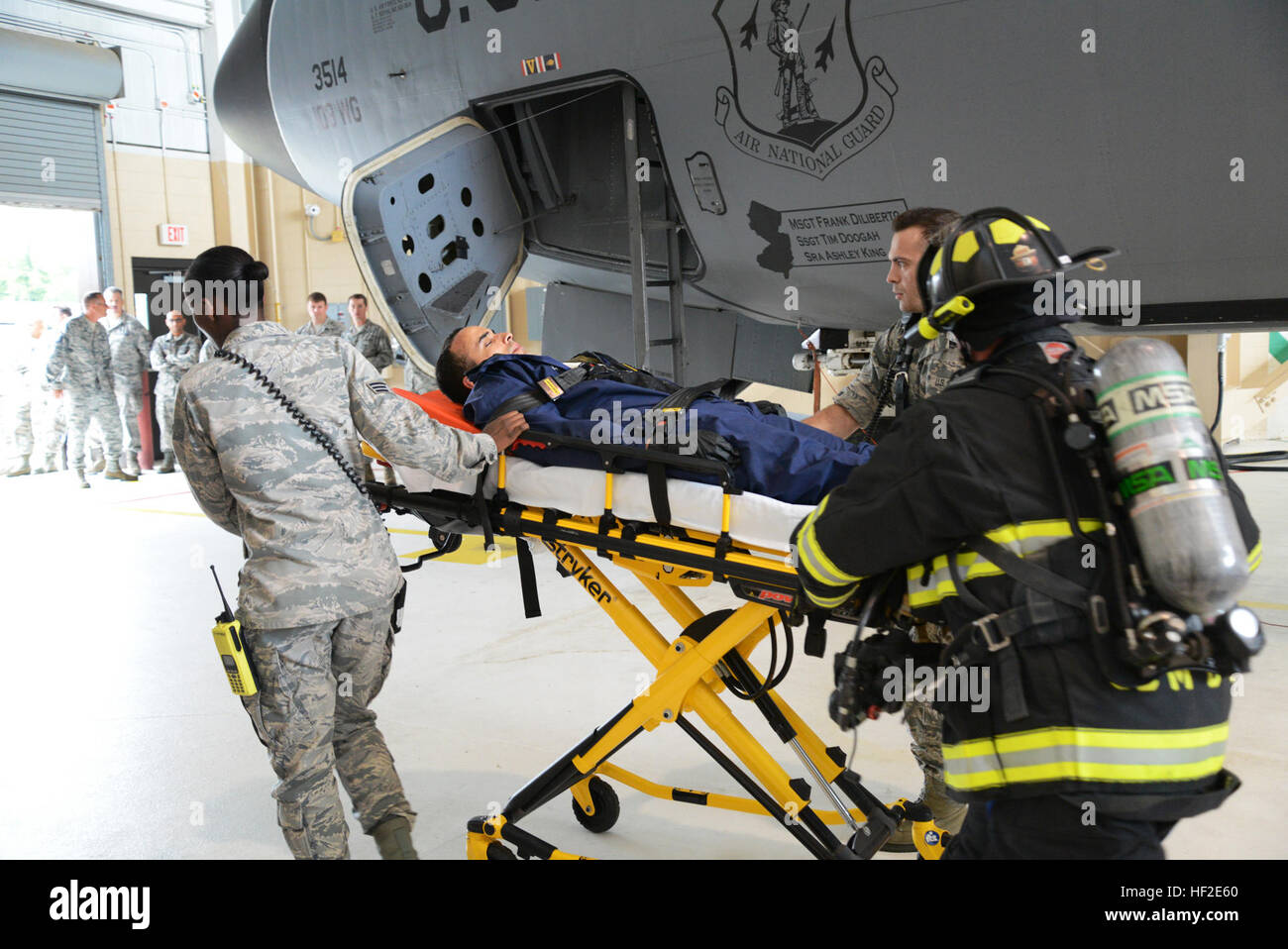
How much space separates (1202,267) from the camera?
396 cm

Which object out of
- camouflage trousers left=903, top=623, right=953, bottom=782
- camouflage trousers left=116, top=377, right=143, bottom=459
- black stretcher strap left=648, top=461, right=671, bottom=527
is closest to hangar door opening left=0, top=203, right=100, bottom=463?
camouflage trousers left=116, top=377, right=143, bottom=459

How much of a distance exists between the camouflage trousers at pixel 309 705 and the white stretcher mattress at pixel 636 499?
0.48 meters

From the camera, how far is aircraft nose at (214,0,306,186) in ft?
21.1

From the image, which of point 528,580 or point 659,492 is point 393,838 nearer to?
point 528,580

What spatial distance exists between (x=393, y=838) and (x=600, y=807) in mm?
689

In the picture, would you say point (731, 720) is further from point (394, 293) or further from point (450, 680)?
point (394, 293)

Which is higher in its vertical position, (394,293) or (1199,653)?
(394,293)

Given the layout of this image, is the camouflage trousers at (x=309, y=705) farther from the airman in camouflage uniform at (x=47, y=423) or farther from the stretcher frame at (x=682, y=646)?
the airman in camouflage uniform at (x=47, y=423)

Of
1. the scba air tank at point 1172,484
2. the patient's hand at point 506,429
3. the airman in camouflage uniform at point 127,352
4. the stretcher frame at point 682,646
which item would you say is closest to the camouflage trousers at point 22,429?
the airman in camouflage uniform at point 127,352

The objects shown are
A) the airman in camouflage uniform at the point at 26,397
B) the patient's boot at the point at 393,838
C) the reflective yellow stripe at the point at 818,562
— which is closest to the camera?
the reflective yellow stripe at the point at 818,562

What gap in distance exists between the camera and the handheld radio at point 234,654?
2.41 meters

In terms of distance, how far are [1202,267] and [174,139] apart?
1539 centimetres

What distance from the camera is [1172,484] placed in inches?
55.7
